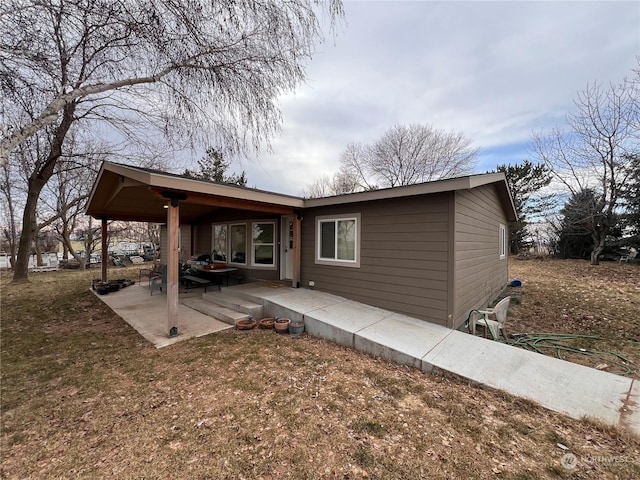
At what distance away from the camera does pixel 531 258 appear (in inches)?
739

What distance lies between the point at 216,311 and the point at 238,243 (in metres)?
3.63

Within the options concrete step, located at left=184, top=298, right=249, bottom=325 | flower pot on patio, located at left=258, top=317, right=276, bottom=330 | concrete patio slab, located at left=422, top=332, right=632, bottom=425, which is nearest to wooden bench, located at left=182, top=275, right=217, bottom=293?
concrete step, located at left=184, top=298, right=249, bottom=325

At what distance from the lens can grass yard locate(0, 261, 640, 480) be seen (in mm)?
1979

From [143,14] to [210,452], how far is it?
5.09 meters

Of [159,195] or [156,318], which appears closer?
[159,195]

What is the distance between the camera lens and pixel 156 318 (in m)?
5.51

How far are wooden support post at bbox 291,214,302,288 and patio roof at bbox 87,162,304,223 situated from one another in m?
0.32

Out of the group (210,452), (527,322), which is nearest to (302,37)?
(210,452)

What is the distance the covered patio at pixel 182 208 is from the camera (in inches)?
171

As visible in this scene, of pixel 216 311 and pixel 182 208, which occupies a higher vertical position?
pixel 182 208

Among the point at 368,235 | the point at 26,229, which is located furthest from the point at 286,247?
the point at 26,229

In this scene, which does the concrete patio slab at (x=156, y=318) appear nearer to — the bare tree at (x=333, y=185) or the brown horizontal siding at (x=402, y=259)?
the brown horizontal siding at (x=402, y=259)

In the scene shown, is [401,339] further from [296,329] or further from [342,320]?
[296,329]

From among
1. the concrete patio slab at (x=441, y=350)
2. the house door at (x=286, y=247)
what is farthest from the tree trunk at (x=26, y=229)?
the house door at (x=286, y=247)
